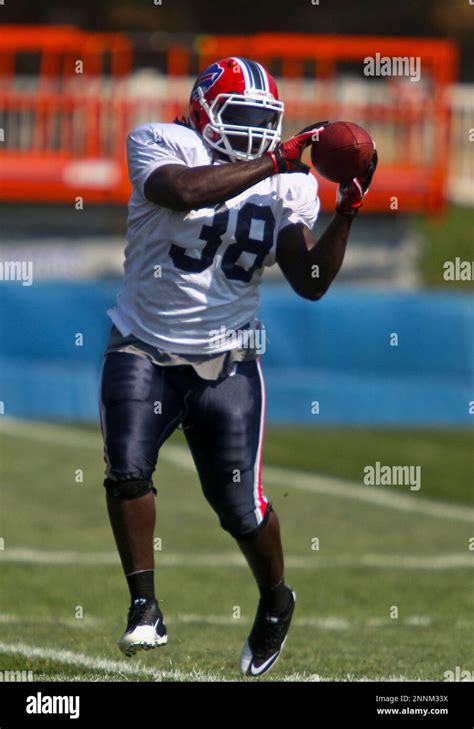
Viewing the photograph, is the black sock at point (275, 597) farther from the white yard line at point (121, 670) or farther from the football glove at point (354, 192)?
the football glove at point (354, 192)

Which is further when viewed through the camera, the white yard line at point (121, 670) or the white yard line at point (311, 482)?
the white yard line at point (311, 482)

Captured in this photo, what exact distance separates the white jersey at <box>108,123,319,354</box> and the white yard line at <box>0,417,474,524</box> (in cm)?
536

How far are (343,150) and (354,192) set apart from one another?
0.16m

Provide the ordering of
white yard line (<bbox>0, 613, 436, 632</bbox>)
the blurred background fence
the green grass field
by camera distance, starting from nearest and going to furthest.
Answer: the green grass field → white yard line (<bbox>0, 613, 436, 632</bbox>) → the blurred background fence

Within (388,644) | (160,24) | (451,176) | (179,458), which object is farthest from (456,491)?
(160,24)

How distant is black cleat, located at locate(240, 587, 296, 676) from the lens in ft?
19.3

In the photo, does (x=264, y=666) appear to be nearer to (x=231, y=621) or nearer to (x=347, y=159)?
(x=231, y=621)

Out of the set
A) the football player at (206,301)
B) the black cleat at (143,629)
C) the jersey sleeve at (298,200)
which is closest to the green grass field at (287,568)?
the black cleat at (143,629)

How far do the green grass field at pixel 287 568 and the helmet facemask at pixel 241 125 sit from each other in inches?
76.3

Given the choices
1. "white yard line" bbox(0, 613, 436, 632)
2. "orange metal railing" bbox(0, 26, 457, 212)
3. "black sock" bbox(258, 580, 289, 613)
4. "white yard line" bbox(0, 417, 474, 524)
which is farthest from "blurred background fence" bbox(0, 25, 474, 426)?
"black sock" bbox(258, 580, 289, 613)

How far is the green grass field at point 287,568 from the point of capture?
20.2ft

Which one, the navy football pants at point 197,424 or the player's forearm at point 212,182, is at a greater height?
the player's forearm at point 212,182

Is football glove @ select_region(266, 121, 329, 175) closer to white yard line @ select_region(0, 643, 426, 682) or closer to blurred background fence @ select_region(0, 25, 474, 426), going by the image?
white yard line @ select_region(0, 643, 426, 682)

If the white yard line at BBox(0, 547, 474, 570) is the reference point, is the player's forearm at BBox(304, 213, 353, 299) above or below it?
above
